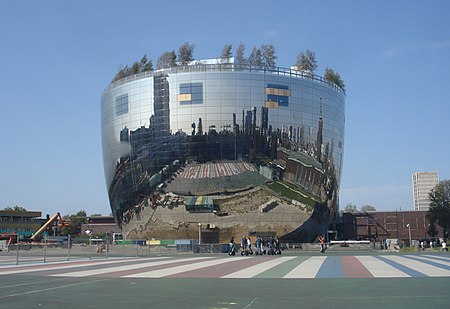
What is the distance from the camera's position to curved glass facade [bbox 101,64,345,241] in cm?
7600

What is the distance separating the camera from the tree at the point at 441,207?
9994cm

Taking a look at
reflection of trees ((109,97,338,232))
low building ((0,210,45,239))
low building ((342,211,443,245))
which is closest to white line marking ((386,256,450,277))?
reflection of trees ((109,97,338,232))

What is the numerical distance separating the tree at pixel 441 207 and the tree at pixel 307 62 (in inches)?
1465

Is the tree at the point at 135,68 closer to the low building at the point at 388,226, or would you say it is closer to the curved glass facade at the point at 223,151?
the curved glass facade at the point at 223,151

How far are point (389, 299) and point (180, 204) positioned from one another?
67.9 metres

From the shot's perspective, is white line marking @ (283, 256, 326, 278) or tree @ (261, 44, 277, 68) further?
tree @ (261, 44, 277, 68)

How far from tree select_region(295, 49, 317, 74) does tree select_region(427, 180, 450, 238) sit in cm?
3722

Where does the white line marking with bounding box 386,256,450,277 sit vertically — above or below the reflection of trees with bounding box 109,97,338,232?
below

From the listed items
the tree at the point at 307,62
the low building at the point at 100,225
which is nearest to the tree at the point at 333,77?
the tree at the point at 307,62

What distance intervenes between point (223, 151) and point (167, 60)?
20583mm

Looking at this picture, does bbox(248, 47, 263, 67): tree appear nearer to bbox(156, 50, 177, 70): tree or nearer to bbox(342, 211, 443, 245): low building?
bbox(156, 50, 177, 70): tree

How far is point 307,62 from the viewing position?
300 feet

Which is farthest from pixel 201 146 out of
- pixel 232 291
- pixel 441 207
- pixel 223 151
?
pixel 232 291

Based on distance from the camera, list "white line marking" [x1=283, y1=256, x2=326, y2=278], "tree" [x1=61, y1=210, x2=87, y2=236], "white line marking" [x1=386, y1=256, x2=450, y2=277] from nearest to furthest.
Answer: "white line marking" [x1=386, y1=256, x2=450, y2=277] → "white line marking" [x1=283, y1=256, x2=326, y2=278] → "tree" [x1=61, y1=210, x2=87, y2=236]
